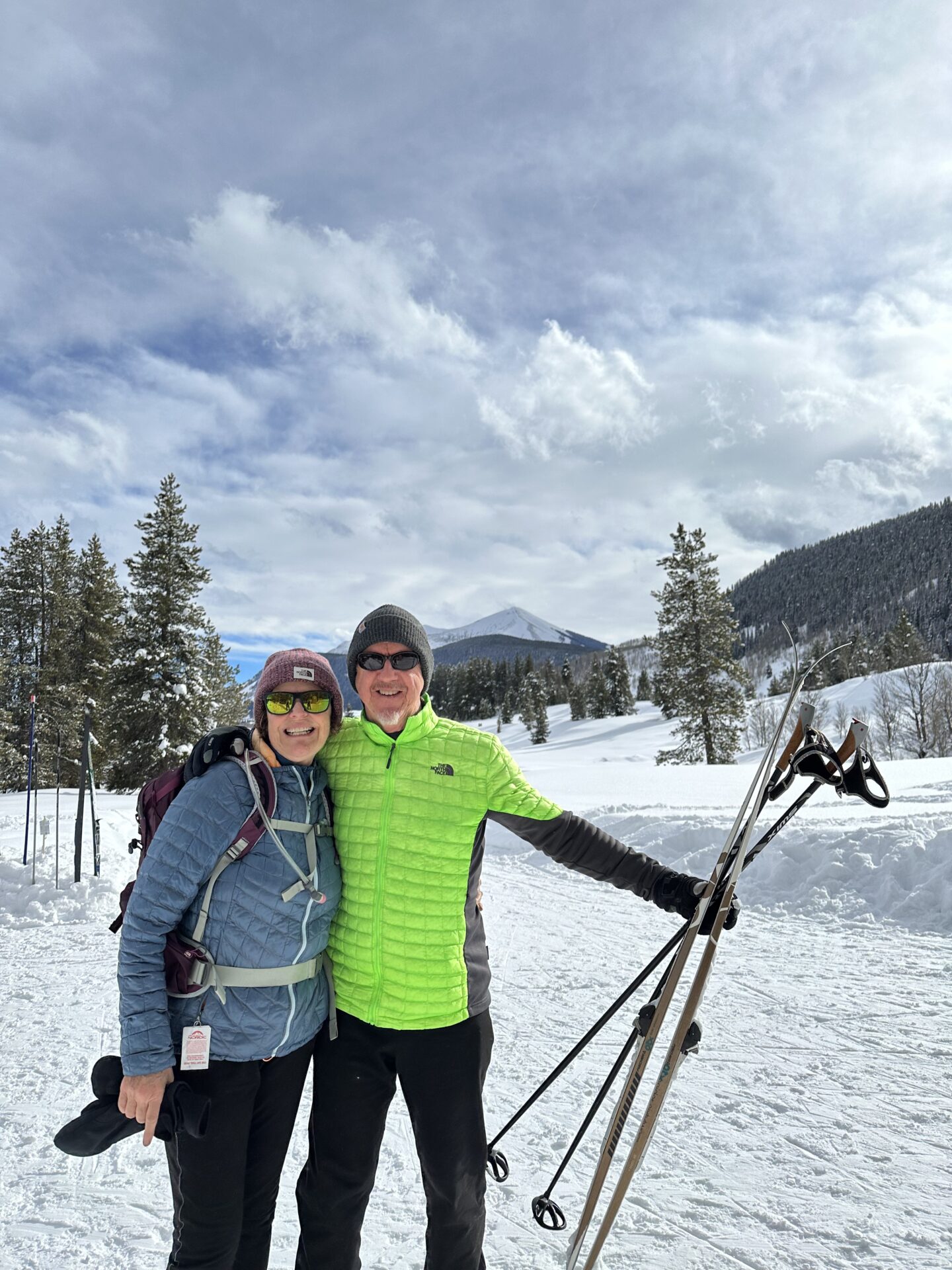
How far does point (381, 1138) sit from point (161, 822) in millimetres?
1331

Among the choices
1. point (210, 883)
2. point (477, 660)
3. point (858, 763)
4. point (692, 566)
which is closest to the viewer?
point (210, 883)

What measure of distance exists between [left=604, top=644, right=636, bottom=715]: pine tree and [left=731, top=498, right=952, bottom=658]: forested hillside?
70.0 meters

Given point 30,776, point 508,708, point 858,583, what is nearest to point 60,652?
point 30,776

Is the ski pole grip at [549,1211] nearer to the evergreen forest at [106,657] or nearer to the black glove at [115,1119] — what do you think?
the black glove at [115,1119]

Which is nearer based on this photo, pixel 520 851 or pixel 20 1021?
pixel 20 1021

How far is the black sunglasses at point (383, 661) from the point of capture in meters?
2.52

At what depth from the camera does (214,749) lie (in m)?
2.21

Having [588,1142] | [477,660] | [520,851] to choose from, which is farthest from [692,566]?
[477,660]

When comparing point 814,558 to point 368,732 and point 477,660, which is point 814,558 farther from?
point 368,732

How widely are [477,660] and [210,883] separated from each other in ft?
308

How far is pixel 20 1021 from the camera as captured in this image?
5.01 meters

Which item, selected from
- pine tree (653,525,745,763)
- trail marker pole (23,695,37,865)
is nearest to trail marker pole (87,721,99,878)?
trail marker pole (23,695,37,865)

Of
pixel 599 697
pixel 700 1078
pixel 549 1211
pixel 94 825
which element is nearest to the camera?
pixel 549 1211

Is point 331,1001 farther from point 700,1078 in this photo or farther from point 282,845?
point 700,1078
